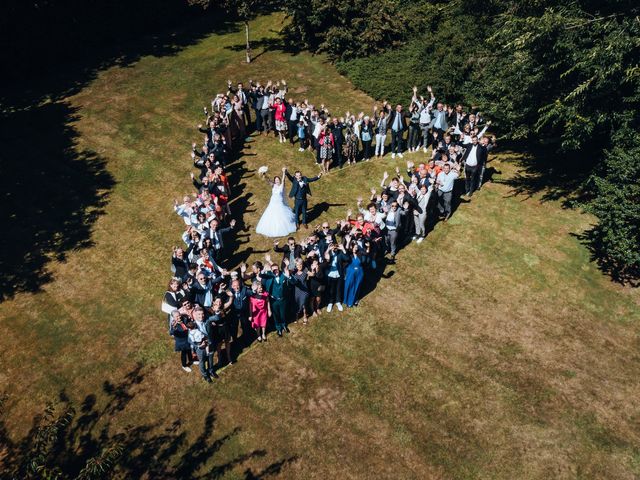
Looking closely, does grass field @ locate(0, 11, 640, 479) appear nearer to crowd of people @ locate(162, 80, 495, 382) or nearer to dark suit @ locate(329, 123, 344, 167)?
crowd of people @ locate(162, 80, 495, 382)

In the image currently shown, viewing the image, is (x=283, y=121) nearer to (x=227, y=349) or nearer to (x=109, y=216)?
(x=109, y=216)

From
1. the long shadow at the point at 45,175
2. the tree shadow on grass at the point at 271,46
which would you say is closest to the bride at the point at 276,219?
the long shadow at the point at 45,175

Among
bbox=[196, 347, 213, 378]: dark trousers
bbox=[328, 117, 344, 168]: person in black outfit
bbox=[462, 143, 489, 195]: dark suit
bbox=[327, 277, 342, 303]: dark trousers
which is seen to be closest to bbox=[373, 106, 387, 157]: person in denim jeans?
bbox=[328, 117, 344, 168]: person in black outfit

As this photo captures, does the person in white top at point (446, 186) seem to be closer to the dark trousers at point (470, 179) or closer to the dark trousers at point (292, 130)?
the dark trousers at point (470, 179)

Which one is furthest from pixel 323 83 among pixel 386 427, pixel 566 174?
pixel 386 427

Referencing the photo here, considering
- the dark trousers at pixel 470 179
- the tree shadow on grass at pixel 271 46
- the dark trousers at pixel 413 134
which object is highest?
the tree shadow on grass at pixel 271 46
